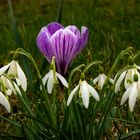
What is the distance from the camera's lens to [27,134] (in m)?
2.54

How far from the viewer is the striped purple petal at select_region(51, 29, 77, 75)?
2.44 m

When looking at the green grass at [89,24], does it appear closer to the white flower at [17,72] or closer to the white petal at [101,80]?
the white petal at [101,80]

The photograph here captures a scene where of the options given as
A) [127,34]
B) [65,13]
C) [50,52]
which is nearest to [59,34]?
[50,52]

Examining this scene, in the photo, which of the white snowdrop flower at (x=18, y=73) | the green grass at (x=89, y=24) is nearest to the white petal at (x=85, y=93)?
the white snowdrop flower at (x=18, y=73)

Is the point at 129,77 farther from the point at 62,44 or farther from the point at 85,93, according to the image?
the point at 62,44

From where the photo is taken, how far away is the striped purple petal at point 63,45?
2438 mm

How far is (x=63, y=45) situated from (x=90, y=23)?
9.47 feet

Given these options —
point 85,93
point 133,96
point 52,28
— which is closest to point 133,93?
point 133,96

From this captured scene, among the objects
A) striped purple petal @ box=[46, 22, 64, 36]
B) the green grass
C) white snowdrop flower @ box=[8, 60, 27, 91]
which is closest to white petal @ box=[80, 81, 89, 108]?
white snowdrop flower @ box=[8, 60, 27, 91]

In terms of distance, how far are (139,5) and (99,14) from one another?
0.46 metres

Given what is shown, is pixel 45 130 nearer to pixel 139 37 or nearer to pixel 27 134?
pixel 27 134

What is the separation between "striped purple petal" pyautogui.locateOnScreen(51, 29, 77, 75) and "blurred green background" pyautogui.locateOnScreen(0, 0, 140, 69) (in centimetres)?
131

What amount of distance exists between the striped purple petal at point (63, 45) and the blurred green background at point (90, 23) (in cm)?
131

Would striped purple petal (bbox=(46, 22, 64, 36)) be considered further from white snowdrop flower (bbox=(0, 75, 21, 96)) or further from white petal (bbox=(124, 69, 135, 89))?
white petal (bbox=(124, 69, 135, 89))
